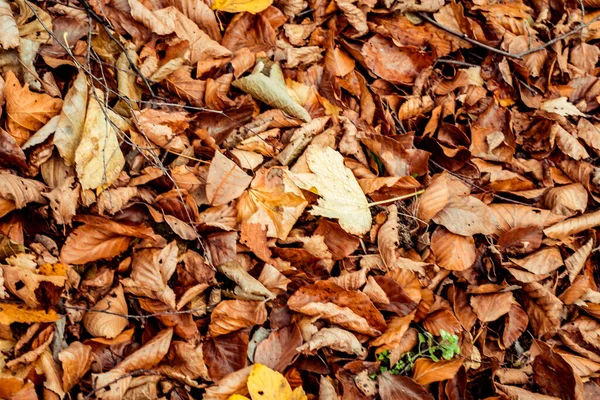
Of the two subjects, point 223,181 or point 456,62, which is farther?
point 456,62

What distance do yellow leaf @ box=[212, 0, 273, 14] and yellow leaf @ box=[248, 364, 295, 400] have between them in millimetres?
1493

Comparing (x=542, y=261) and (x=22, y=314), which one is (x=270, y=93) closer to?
(x=22, y=314)

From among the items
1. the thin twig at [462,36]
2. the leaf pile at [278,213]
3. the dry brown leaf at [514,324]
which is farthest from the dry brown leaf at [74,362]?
the thin twig at [462,36]

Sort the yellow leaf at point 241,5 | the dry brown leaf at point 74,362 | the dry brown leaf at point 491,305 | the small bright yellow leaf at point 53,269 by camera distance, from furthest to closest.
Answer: the yellow leaf at point 241,5 → the dry brown leaf at point 491,305 → the small bright yellow leaf at point 53,269 → the dry brown leaf at point 74,362

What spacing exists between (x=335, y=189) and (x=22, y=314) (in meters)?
1.18

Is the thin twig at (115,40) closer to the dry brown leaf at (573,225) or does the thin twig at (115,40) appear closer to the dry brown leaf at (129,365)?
the dry brown leaf at (129,365)

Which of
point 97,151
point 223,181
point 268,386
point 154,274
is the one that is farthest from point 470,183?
point 97,151

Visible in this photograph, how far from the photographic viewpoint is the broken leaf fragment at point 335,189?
6.87ft

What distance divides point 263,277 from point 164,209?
0.44 meters

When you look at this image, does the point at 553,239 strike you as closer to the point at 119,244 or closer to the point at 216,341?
the point at 216,341

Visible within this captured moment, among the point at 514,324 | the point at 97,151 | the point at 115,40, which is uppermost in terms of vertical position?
the point at 115,40

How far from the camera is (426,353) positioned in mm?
2059

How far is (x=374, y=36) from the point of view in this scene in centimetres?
262

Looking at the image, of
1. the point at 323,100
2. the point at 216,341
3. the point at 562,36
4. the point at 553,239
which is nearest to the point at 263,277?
the point at 216,341
